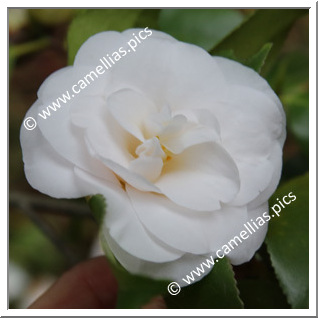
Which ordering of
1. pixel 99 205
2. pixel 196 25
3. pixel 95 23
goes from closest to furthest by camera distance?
pixel 99 205 → pixel 95 23 → pixel 196 25

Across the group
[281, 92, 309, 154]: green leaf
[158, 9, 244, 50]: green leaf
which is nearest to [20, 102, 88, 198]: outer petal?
[158, 9, 244, 50]: green leaf

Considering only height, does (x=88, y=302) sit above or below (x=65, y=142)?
below

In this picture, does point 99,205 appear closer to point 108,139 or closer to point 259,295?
point 108,139

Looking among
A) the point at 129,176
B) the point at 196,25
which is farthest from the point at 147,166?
the point at 196,25

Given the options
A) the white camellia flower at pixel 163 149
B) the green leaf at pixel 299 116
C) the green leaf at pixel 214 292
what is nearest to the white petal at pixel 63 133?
the white camellia flower at pixel 163 149

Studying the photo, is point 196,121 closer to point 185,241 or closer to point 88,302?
point 185,241

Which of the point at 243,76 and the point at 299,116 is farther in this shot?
the point at 299,116

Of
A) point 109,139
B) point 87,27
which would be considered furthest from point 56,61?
point 109,139
